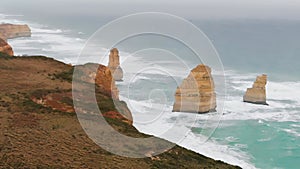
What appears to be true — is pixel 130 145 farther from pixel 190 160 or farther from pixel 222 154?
pixel 222 154

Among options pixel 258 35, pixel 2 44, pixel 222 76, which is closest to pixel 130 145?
pixel 2 44

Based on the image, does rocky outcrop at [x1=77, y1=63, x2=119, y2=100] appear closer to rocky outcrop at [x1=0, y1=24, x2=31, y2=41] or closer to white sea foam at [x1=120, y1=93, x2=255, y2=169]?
white sea foam at [x1=120, y1=93, x2=255, y2=169]

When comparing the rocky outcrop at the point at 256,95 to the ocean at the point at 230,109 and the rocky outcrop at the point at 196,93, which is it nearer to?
the ocean at the point at 230,109

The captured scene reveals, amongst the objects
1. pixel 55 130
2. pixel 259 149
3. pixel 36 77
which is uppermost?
pixel 36 77

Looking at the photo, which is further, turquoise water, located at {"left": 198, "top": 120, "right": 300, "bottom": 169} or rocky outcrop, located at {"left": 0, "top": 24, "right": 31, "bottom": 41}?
rocky outcrop, located at {"left": 0, "top": 24, "right": 31, "bottom": 41}

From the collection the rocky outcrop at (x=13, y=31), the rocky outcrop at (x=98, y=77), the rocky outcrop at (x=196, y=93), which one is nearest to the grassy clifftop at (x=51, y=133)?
the rocky outcrop at (x=98, y=77)

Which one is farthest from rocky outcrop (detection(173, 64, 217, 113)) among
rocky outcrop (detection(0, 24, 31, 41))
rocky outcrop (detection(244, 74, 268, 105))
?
rocky outcrop (detection(0, 24, 31, 41))
